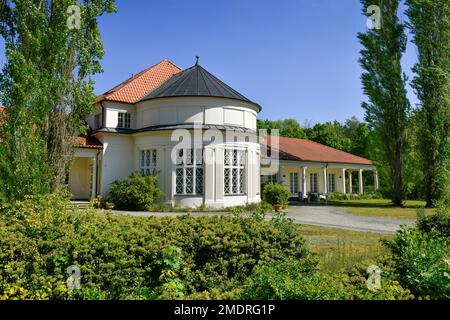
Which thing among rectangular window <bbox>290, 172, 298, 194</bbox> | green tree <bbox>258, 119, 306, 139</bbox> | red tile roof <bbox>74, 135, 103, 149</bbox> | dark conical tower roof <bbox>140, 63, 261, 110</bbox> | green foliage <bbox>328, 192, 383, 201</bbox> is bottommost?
green foliage <bbox>328, 192, 383, 201</bbox>

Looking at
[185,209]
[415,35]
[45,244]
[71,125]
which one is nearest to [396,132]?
[415,35]

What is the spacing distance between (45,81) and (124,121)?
985 cm

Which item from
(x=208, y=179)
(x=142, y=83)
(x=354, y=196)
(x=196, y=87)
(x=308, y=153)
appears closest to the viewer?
(x=208, y=179)

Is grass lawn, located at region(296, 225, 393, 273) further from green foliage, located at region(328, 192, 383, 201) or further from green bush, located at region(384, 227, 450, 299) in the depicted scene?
green foliage, located at region(328, 192, 383, 201)

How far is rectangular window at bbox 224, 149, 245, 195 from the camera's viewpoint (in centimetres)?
1969


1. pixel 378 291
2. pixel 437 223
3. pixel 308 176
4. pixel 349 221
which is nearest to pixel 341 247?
pixel 437 223

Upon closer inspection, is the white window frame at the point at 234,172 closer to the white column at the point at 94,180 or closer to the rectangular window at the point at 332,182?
the white column at the point at 94,180

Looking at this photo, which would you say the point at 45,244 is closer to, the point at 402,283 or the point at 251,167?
the point at 402,283

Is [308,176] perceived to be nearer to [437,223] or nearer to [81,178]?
[81,178]

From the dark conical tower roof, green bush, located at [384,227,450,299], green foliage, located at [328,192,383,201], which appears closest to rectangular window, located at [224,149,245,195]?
the dark conical tower roof

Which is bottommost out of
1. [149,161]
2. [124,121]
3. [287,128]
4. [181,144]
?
[149,161]

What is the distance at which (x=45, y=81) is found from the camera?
12.7m

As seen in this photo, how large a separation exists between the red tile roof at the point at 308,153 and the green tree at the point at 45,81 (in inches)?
705

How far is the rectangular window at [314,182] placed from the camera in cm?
3247
